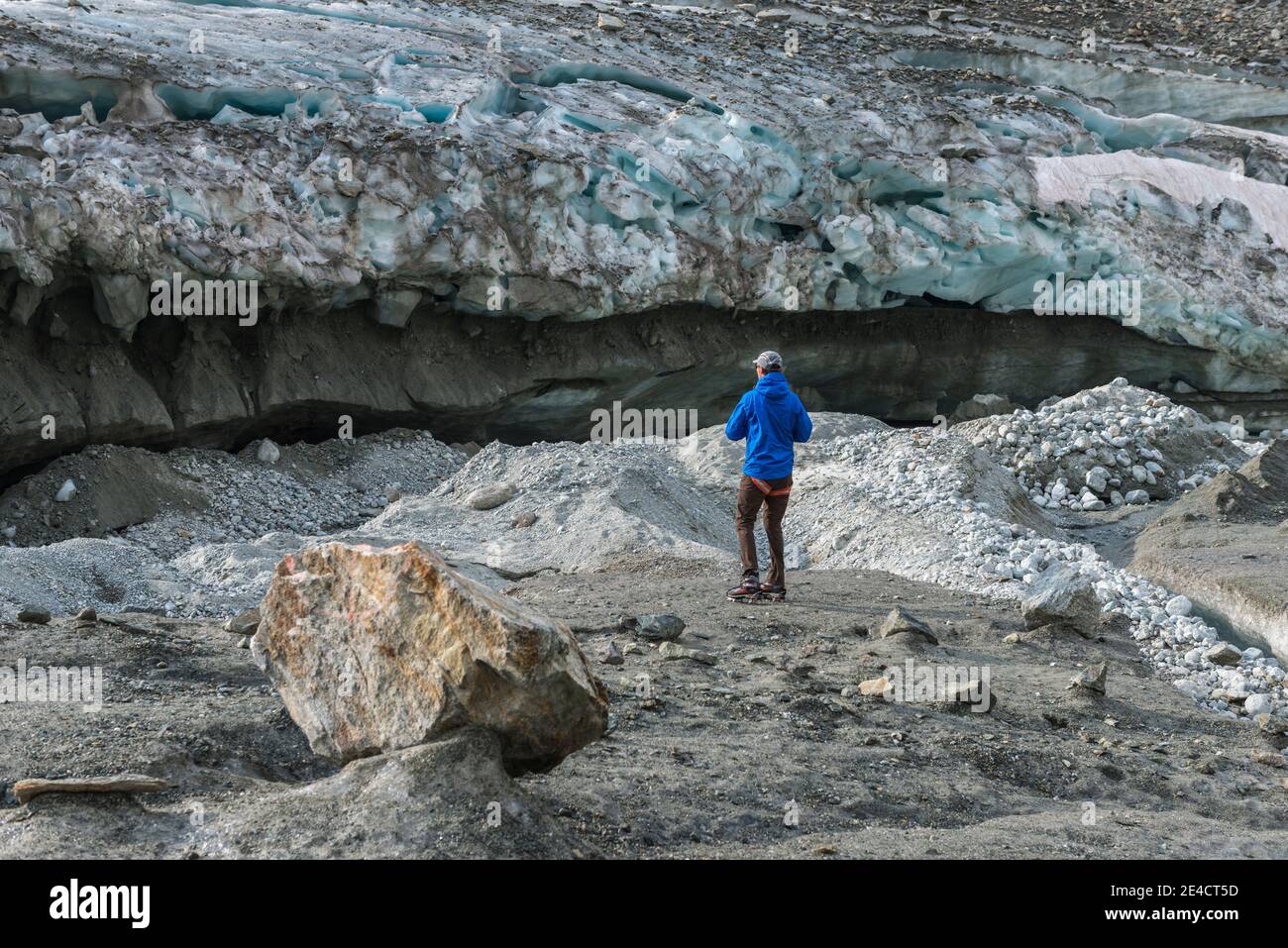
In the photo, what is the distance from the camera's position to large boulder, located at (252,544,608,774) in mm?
4457

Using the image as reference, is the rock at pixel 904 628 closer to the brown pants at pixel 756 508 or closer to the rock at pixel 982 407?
the brown pants at pixel 756 508

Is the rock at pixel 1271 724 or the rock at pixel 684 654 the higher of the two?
the rock at pixel 684 654

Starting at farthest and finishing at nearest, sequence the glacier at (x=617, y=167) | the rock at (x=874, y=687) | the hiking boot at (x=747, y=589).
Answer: the glacier at (x=617, y=167) < the hiking boot at (x=747, y=589) < the rock at (x=874, y=687)

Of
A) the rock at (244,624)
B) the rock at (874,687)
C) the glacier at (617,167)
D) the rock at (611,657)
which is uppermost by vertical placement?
the glacier at (617,167)

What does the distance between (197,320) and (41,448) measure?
6.60ft

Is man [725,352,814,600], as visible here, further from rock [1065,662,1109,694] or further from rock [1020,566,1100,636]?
rock [1065,662,1109,694]

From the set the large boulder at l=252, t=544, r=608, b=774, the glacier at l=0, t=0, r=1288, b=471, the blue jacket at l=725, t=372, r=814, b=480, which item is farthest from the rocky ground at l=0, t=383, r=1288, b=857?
the glacier at l=0, t=0, r=1288, b=471

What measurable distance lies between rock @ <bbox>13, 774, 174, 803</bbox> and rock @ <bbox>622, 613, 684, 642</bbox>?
3.58 meters

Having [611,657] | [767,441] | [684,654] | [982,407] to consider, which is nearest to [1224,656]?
[767,441]

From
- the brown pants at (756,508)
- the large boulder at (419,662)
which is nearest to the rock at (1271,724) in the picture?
the brown pants at (756,508)

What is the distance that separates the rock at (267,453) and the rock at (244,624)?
6.10m

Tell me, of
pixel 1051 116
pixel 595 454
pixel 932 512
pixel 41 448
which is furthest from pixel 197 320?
pixel 1051 116

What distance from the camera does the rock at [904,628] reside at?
8.19 metres

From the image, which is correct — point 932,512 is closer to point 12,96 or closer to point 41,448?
point 41,448
